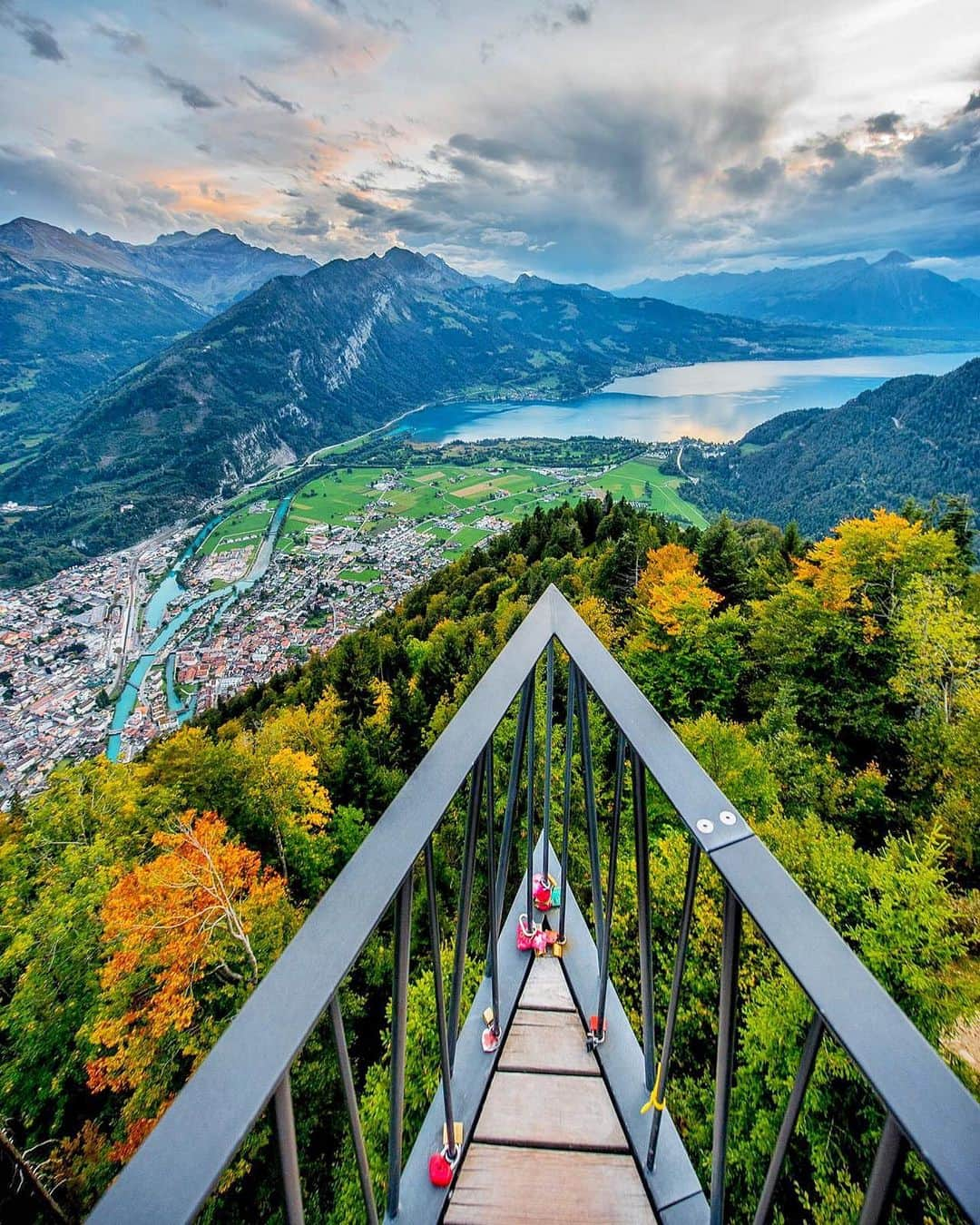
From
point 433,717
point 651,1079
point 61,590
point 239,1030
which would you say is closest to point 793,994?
point 651,1079

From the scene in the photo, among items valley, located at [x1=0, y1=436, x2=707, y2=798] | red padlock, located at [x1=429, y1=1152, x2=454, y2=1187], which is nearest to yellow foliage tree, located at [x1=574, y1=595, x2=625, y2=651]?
red padlock, located at [x1=429, y1=1152, x2=454, y2=1187]

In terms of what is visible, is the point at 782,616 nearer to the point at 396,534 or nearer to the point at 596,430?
the point at 396,534

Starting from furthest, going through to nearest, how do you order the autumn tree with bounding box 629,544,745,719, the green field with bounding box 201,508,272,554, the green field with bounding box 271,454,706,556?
1. the green field with bounding box 201,508,272,554
2. the green field with bounding box 271,454,706,556
3. the autumn tree with bounding box 629,544,745,719

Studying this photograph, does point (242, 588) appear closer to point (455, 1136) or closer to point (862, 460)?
point (455, 1136)

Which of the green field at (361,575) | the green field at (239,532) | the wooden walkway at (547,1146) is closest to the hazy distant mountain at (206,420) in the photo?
the green field at (239,532)

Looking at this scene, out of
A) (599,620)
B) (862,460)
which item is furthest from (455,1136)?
(862,460)

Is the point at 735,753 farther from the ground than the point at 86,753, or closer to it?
farther from the ground

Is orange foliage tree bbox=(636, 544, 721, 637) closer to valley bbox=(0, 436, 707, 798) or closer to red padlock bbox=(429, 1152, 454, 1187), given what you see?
red padlock bbox=(429, 1152, 454, 1187)
